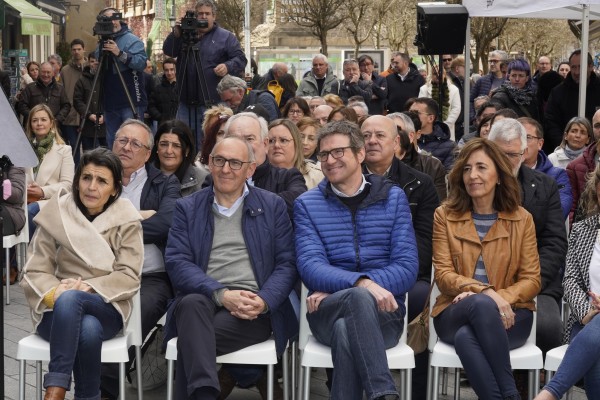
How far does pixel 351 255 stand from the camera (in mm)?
5250

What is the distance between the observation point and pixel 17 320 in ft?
24.7

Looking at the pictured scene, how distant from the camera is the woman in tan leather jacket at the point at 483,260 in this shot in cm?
495

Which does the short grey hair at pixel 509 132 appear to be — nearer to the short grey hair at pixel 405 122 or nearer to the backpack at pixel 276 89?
the short grey hair at pixel 405 122

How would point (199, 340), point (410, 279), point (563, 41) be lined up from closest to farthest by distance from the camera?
point (199, 340) < point (410, 279) < point (563, 41)

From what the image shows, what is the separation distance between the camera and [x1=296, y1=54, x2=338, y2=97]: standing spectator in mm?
13711

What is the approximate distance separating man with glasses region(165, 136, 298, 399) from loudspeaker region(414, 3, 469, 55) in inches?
278

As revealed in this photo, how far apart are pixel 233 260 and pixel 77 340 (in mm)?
864

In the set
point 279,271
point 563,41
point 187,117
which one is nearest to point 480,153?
point 279,271

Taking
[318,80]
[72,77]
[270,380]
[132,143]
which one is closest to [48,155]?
[132,143]

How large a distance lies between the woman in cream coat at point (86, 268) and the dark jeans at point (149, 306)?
311 millimetres

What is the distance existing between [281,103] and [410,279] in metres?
7.97

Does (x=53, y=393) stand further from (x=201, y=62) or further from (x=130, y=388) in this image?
(x=201, y=62)

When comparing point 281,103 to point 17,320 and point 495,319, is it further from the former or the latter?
point 495,319

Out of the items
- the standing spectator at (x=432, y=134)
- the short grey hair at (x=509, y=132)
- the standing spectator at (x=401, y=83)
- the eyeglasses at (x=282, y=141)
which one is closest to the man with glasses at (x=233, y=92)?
the standing spectator at (x=432, y=134)
